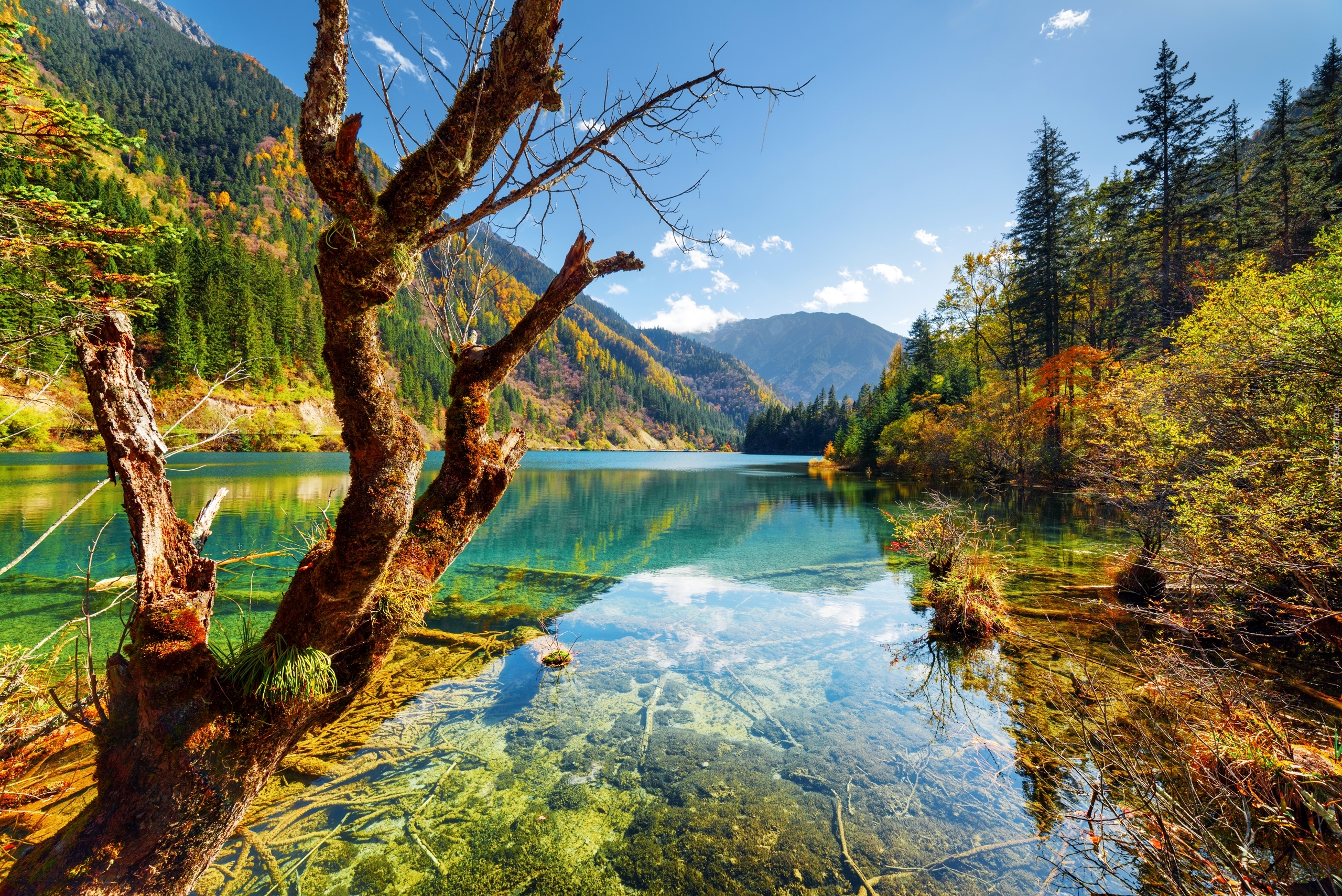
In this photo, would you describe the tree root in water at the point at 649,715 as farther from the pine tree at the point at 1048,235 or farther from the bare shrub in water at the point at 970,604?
the pine tree at the point at 1048,235

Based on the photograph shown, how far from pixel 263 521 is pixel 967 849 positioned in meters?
21.2

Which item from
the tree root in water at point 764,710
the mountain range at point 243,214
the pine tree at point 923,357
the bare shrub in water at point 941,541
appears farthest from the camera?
the mountain range at point 243,214

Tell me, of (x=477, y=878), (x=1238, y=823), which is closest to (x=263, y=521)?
(x=477, y=878)

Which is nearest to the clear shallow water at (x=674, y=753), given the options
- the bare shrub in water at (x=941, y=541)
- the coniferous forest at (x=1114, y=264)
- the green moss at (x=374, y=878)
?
the green moss at (x=374, y=878)

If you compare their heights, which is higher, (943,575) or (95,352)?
(95,352)

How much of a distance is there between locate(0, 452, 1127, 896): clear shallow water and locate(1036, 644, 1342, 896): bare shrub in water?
0.47m

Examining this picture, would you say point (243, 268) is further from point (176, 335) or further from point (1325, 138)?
point (1325, 138)

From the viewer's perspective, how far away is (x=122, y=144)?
634cm

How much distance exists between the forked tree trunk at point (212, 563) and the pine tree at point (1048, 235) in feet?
104

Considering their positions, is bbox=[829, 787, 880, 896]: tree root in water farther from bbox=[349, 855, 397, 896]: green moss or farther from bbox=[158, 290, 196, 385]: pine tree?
bbox=[158, 290, 196, 385]: pine tree

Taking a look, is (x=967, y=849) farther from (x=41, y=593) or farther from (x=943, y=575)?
(x=41, y=593)

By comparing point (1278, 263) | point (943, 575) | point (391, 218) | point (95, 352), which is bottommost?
point (943, 575)

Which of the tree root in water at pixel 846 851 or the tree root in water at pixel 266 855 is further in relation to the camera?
the tree root in water at pixel 846 851

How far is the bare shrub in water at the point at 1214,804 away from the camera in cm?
270
